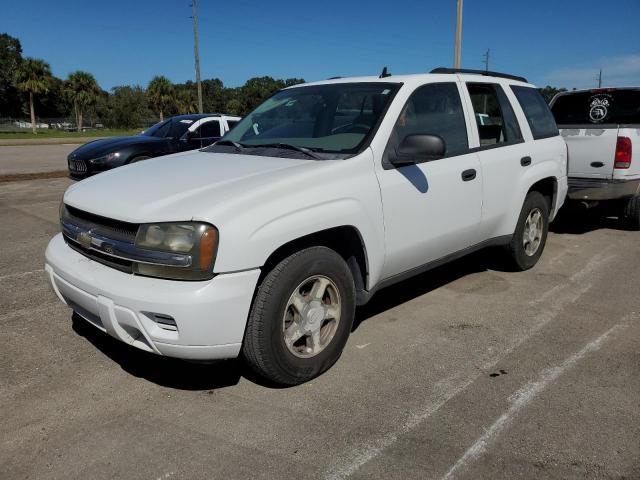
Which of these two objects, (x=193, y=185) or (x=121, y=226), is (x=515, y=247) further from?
(x=121, y=226)

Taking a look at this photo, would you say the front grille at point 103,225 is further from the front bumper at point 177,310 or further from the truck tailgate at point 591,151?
the truck tailgate at point 591,151

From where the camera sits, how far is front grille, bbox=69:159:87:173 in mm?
9383

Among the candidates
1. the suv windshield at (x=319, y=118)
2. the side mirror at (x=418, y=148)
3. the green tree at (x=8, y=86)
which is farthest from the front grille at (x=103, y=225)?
the green tree at (x=8, y=86)

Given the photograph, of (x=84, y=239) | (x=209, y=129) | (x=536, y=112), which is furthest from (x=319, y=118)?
(x=209, y=129)

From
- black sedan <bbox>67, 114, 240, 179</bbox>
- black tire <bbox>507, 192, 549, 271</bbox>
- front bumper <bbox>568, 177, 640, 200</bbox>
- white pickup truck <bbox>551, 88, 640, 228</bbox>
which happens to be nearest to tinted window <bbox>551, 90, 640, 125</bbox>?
white pickup truck <bbox>551, 88, 640, 228</bbox>

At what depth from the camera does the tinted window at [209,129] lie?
10726 mm

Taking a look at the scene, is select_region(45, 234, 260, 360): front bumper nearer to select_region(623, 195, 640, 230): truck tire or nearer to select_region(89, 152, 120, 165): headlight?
select_region(623, 195, 640, 230): truck tire

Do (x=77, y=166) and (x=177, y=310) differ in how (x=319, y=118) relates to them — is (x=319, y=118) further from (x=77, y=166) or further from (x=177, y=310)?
(x=77, y=166)

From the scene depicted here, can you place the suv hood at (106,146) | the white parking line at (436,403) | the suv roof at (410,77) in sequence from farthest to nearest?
the suv hood at (106,146)
the suv roof at (410,77)
the white parking line at (436,403)

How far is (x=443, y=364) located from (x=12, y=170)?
15663 millimetres

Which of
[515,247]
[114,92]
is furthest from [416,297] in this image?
[114,92]

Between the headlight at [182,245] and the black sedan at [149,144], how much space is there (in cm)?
710

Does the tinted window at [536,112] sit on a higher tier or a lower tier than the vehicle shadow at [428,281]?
higher

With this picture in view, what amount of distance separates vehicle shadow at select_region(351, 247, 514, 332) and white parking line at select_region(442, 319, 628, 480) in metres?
1.35
